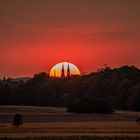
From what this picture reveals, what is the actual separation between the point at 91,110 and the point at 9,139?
232ft

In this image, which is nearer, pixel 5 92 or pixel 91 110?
pixel 91 110

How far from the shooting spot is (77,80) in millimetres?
164750

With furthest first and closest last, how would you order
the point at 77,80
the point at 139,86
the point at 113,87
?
the point at 77,80 < the point at 113,87 < the point at 139,86

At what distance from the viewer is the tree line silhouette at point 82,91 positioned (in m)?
126

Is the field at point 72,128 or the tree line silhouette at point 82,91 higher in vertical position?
the tree line silhouette at point 82,91

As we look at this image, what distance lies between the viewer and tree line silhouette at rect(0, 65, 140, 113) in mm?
126438

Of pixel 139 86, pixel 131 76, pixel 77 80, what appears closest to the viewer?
pixel 139 86

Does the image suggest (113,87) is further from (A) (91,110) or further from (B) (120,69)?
(B) (120,69)

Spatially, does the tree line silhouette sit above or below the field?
above

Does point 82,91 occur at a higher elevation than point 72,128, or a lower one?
higher

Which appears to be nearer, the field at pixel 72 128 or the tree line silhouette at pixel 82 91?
the field at pixel 72 128

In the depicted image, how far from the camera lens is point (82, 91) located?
150125mm

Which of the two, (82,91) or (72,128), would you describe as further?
(82,91)

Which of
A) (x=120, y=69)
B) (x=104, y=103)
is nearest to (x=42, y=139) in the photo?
(x=104, y=103)
